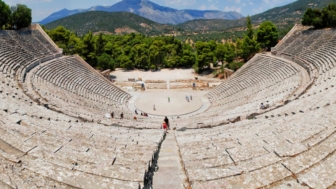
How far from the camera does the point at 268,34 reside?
1603 inches

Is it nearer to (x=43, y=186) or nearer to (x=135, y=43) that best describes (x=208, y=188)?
(x=43, y=186)

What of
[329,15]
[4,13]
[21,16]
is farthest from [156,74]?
[329,15]

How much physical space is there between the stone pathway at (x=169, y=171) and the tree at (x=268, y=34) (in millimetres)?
36385

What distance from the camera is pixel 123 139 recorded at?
1000cm

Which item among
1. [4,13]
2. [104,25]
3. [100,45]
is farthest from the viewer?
[104,25]

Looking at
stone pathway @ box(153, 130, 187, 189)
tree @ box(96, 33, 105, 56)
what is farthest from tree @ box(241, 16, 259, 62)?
stone pathway @ box(153, 130, 187, 189)

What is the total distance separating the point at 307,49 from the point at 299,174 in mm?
28184

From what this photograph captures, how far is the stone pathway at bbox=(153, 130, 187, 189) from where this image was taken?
22.4 feet

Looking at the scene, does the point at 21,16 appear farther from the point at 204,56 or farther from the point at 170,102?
the point at 204,56

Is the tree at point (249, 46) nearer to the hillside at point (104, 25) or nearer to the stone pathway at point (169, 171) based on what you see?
the stone pathway at point (169, 171)

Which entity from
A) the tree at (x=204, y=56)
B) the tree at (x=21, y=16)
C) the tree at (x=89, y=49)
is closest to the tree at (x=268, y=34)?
the tree at (x=204, y=56)

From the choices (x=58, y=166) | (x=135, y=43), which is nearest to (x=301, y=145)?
(x=58, y=166)

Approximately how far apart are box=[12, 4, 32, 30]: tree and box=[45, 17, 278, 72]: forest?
6150 millimetres

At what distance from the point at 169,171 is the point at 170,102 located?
2216 cm
